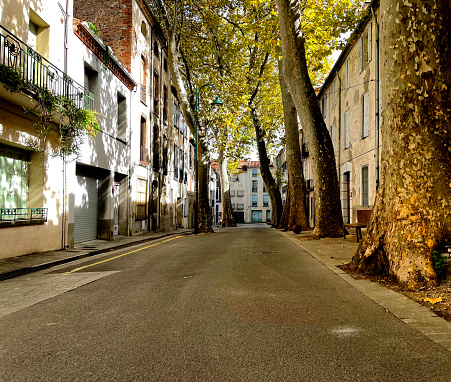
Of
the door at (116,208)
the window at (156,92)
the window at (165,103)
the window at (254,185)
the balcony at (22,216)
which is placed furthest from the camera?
the window at (254,185)

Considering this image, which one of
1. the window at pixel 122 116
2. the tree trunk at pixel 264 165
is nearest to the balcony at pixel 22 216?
the window at pixel 122 116

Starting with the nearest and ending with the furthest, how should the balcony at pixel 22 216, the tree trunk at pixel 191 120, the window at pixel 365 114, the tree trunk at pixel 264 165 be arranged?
the balcony at pixel 22 216 → the window at pixel 365 114 → the tree trunk at pixel 191 120 → the tree trunk at pixel 264 165

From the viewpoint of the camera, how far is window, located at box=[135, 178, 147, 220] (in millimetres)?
21970

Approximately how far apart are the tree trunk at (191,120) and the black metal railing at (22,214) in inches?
445

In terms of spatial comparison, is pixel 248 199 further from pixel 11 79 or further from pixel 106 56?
pixel 11 79

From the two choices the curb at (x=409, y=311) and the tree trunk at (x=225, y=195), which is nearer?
the curb at (x=409, y=311)

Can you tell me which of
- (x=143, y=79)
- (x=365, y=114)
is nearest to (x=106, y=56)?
(x=143, y=79)

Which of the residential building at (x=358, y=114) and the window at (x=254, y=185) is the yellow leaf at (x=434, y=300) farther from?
the window at (x=254, y=185)

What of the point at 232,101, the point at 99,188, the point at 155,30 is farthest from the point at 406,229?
the point at 155,30

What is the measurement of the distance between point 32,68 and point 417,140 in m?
9.23

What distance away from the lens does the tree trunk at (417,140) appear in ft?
19.1

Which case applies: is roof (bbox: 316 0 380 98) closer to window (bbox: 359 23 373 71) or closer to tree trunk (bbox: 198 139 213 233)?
window (bbox: 359 23 373 71)

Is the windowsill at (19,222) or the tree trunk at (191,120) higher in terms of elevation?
the tree trunk at (191,120)

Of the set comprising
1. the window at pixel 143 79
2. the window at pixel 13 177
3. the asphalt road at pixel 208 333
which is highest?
the window at pixel 143 79
